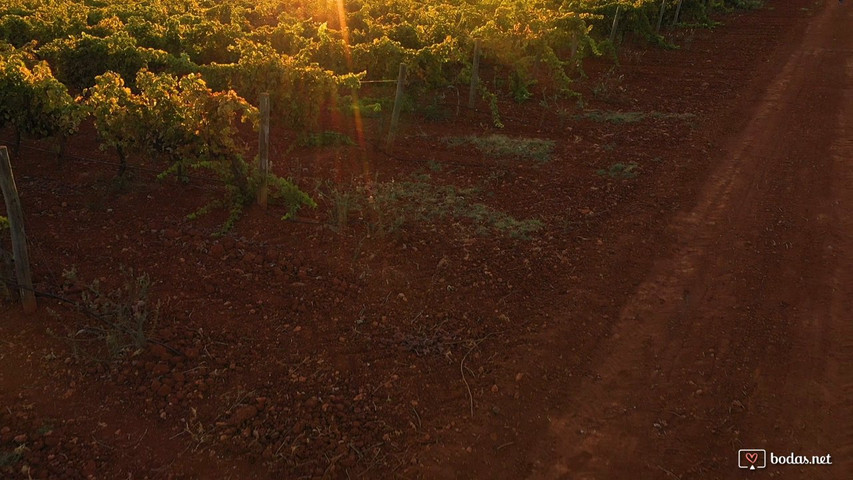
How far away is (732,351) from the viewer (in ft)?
17.8

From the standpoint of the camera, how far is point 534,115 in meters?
11.8

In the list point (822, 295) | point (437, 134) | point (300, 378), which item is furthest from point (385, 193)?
point (822, 295)

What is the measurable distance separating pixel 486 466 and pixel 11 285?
4.62m

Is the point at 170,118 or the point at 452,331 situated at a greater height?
the point at 170,118

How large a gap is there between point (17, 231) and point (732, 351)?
6.44m

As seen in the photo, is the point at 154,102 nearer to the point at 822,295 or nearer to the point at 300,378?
the point at 300,378

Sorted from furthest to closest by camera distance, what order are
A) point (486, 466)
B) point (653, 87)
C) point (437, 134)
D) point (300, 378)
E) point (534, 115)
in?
point (653, 87), point (534, 115), point (437, 134), point (300, 378), point (486, 466)

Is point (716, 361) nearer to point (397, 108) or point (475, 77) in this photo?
point (397, 108)

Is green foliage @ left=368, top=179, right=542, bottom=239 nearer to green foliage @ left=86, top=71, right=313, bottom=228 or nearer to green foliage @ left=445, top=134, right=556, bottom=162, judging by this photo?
green foliage @ left=86, top=71, right=313, bottom=228

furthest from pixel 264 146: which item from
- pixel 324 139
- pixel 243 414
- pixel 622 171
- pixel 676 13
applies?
pixel 676 13

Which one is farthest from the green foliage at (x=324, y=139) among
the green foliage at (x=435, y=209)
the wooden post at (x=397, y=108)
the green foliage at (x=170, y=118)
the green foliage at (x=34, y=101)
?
the green foliage at (x=34, y=101)

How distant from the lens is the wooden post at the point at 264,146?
7203 millimetres

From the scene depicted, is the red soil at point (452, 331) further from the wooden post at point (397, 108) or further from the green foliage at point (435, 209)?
the wooden post at point (397, 108)

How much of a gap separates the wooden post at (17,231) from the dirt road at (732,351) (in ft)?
15.5
